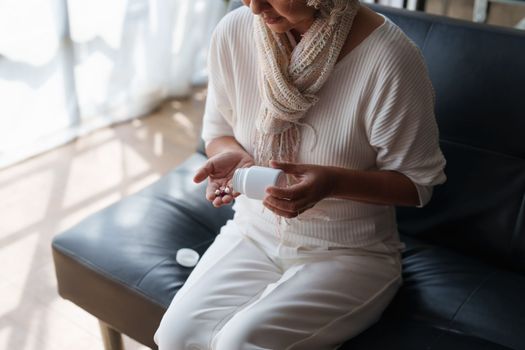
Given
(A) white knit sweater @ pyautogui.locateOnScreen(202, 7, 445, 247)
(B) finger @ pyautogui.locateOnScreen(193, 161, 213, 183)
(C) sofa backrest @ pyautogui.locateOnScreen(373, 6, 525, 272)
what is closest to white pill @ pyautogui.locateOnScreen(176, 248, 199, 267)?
(A) white knit sweater @ pyautogui.locateOnScreen(202, 7, 445, 247)

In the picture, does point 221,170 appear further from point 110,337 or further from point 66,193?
point 66,193

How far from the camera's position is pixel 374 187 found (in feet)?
4.22

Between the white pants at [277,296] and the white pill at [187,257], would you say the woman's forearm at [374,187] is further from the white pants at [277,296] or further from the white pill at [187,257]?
the white pill at [187,257]

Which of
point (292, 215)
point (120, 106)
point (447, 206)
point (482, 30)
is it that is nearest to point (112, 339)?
point (292, 215)

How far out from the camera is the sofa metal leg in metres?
1.59

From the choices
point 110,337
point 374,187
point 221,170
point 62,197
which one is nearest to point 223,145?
point 221,170

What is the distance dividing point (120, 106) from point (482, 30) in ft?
5.84

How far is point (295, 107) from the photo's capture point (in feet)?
4.27

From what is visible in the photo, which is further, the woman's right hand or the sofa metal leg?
the sofa metal leg

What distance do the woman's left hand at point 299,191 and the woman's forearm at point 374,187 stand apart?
0.08ft

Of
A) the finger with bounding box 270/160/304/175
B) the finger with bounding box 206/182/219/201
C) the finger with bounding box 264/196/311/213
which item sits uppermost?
the finger with bounding box 270/160/304/175

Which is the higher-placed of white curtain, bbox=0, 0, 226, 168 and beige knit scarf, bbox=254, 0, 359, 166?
beige knit scarf, bbox=254, 0, 359, 166

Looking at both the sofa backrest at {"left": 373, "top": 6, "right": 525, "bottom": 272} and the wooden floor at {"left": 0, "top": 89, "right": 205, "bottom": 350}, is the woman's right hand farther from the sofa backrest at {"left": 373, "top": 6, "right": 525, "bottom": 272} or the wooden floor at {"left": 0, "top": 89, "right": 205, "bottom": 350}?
the wooden floor at {"left": 0, "top": 89, "right": 205, "bottom": 350}

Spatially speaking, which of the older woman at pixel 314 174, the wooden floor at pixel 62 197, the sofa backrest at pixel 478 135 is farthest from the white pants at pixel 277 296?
the wooden floor at pixel 62 197
